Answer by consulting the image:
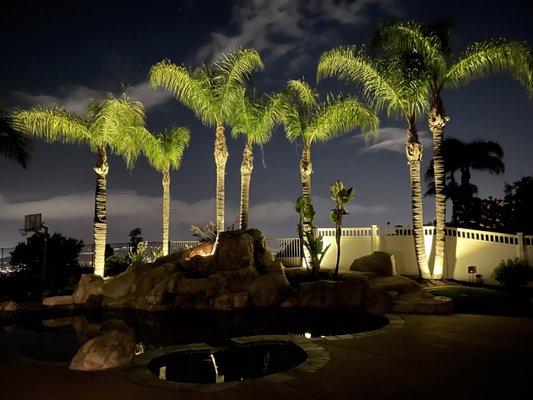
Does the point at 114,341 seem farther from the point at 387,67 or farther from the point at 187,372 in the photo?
the point at 387,67

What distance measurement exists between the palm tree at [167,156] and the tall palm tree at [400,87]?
1016cm

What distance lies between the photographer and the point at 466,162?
30531mm

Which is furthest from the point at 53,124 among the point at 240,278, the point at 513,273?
the point at 513,273

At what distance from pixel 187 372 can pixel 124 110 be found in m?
13.9

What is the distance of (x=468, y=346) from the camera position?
6.45 metres

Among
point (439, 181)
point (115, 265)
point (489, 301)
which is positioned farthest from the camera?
point (115, 265)

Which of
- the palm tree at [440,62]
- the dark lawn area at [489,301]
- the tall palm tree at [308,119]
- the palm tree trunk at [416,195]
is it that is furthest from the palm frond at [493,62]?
the dark lawn area at [489,301]

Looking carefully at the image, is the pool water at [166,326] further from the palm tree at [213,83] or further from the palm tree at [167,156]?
the palm tree at [167,156]

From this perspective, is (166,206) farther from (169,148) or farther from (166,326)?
(166,326)

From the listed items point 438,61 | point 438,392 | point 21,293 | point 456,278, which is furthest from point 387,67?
point 21,293

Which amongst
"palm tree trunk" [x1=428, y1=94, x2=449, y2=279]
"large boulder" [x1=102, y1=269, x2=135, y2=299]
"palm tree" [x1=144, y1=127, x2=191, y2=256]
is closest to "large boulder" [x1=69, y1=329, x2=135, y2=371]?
"large boulder" [x1=102, y1=269, x2=135, y2=299]

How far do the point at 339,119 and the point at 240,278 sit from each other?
9055 mm

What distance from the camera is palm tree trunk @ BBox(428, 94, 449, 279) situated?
1534 centimetres

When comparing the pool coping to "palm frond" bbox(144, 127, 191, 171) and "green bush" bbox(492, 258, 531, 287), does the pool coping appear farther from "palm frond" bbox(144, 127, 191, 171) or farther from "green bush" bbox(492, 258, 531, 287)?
"palm frond" bbox(144, 127, 191, 171)
